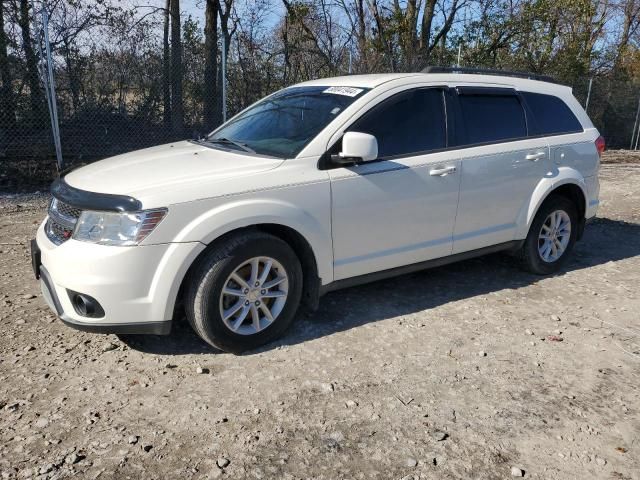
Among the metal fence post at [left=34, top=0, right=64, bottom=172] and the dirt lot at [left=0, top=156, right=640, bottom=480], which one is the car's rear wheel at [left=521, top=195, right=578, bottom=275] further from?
the metal fence post at [left=34, top=0, right=64, bottom=172]

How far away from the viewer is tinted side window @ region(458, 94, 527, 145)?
4609mm

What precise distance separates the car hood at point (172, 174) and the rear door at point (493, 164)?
1720 mm

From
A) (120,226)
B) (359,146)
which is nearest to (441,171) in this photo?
(359,146)

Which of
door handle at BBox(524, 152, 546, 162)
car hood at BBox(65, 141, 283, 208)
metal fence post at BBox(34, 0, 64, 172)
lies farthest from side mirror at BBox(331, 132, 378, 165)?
metal fence post at BBox(34, 0, 64, 172)

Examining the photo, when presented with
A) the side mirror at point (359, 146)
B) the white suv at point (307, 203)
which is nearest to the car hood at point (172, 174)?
the white suv at point (307, 203)

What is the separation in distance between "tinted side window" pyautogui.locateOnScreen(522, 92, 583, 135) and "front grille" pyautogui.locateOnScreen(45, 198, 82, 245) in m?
3.86

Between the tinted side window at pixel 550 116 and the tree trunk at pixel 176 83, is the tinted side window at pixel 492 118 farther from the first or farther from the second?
the tree trunk at pixel 176 83

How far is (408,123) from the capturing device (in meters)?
4.25

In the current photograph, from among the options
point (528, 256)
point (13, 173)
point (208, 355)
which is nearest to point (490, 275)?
point (528, 256)

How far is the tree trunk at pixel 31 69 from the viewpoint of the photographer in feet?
27.7

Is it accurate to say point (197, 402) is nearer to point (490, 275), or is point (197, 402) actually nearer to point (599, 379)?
point (599, 379)

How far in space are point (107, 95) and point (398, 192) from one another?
7167mm

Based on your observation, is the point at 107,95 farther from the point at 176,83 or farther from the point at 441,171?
the point at 441,171

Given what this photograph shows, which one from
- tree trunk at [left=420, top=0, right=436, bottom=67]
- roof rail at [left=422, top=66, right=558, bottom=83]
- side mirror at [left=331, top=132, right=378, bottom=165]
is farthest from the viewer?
tree trunk at [left=420, top=0, right=436, bottom=67]
